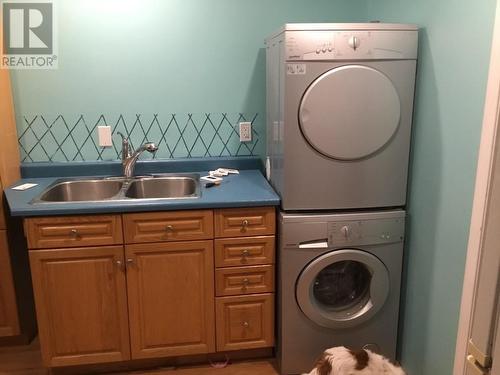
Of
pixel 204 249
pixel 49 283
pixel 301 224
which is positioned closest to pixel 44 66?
pixel 49 283

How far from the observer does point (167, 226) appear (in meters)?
2.03

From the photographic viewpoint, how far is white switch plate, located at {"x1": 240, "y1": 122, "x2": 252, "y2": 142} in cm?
263

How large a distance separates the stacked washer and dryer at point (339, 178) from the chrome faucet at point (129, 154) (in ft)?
2.21

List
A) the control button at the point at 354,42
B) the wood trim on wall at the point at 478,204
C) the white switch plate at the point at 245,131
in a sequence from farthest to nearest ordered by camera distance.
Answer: the white switch plate at the point at 245,131
the control button at the point at 354,42
the wood trim on wall at the point at 478,204

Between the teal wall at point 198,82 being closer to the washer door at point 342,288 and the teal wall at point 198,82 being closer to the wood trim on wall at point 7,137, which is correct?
the wood trim on wall at point 7,137

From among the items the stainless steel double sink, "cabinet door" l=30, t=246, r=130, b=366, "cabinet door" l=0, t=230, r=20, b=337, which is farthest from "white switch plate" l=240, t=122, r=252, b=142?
"cabinet door" l=0, t=230, r=20, b=337

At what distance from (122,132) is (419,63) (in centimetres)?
161

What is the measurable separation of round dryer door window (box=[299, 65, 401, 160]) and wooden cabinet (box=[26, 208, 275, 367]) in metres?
0.44

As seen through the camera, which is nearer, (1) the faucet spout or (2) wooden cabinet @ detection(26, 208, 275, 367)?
(2) wooden cabinet @ detection(26, 208, 275, 367)

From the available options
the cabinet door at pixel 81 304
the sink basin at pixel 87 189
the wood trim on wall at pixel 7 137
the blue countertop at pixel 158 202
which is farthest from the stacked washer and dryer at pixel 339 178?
the wood trim on wall at pixel 7 137

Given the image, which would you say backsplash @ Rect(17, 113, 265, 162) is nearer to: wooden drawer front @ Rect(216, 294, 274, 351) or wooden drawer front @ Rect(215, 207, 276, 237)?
wooden drawer front @ Rect(215, 207, 276, 237)

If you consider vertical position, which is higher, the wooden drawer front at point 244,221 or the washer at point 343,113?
the washer at point 343,113

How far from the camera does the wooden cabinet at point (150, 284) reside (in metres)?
2.01

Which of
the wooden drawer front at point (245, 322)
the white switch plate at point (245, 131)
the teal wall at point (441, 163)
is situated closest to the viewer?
the teal wall at point (441, 163)
